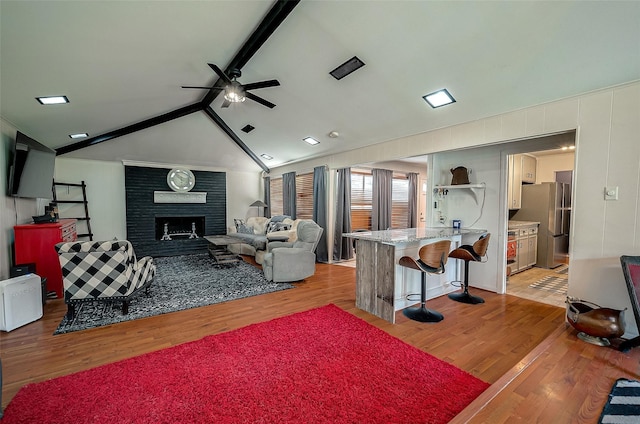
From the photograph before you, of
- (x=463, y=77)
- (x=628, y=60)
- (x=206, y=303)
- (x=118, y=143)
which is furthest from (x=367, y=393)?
(x=118, y=143)

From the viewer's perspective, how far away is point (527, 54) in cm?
252

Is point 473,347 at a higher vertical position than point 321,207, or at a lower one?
lower

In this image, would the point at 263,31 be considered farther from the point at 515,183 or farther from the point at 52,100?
the point at 515,183

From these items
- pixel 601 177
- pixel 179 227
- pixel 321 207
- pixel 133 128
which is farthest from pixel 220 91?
pixel 601 177

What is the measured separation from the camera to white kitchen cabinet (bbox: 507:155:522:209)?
5086mm

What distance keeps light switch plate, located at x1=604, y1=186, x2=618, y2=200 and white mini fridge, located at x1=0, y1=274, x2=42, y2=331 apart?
601 centimetres

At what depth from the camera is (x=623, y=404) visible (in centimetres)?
170

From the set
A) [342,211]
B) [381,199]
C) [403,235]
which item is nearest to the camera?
[403,235]

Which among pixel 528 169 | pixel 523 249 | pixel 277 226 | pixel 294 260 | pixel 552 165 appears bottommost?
pixel 294 260

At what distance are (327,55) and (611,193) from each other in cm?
323

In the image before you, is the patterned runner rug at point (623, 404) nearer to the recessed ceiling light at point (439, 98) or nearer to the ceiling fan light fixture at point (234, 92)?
the recessed ceiling light at point (439, 98)

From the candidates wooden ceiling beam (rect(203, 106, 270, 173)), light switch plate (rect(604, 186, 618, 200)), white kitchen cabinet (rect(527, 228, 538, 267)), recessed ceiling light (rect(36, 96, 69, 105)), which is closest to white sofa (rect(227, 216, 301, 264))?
wooden ceiling beam (rect(203, 106, 270, 173))

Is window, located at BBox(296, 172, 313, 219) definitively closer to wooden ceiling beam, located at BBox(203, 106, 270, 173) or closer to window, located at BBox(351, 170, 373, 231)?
window, located at BBox(351, 170, 373, 231)

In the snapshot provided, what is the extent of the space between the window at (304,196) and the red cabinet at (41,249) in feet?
15.2
